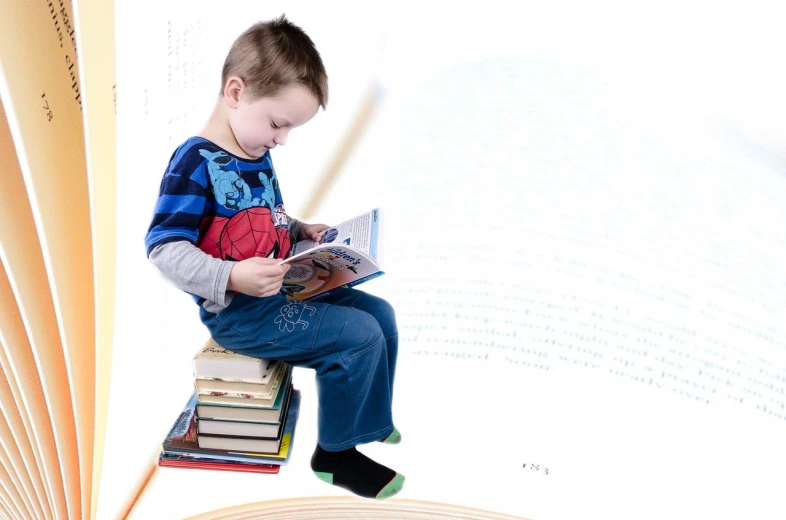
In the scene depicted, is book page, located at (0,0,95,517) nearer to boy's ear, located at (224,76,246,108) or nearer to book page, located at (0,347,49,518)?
book page, located at (0,347,49,518)

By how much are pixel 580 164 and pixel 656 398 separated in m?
0.57

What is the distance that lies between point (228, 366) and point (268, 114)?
0.31m

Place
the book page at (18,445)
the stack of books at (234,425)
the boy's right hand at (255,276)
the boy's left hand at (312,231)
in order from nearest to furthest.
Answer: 1. the book page at (18,445)
2. the boy's right hand at (255,276)
3. the stack of books at (234,425)
4. the boy's left hand at (312,231)

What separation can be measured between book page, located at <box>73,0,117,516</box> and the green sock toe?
371 millimetres

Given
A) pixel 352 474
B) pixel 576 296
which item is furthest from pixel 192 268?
pixel 576 296

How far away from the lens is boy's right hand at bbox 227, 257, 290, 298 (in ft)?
2.33

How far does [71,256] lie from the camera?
589 mm

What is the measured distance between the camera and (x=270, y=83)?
2.37ft

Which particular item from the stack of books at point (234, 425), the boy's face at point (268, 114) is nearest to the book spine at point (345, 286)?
the stack of books at point (234, 425)

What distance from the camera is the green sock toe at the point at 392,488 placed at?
2.78ft

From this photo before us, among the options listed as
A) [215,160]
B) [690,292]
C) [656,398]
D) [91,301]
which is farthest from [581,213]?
[91,301]

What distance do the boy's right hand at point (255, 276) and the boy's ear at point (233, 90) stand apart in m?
0.18

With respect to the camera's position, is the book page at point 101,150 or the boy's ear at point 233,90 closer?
the book page at point 101,150

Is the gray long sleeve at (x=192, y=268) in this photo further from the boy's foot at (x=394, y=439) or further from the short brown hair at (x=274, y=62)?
the boy's foot at (x=394, y=439)
